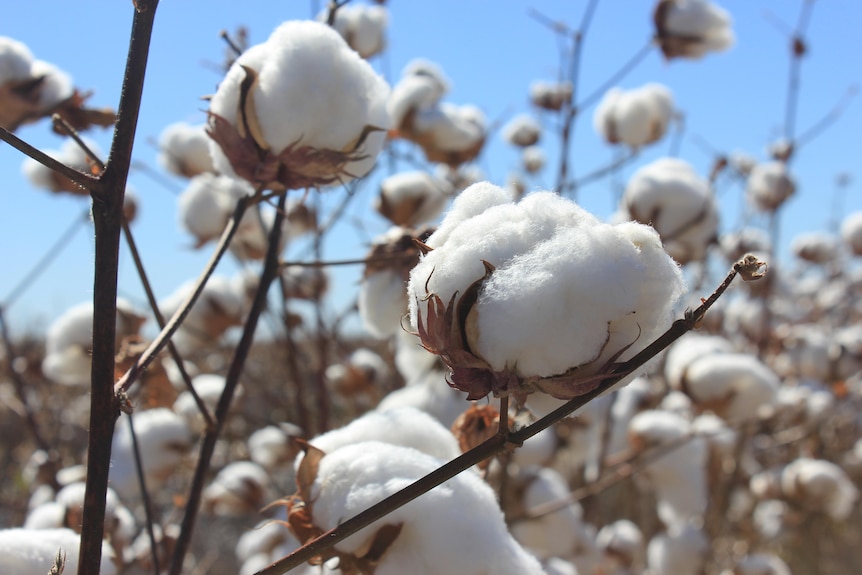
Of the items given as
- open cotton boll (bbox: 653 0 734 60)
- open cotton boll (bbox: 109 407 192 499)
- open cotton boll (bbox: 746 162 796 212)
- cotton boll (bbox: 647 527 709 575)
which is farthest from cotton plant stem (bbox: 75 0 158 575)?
open cotton boll (bbox: 746 162 796 212)

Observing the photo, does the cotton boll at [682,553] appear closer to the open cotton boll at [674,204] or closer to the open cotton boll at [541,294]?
the open cotton boll at [674,204]

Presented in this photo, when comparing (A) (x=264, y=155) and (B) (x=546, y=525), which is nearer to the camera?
(A) (x=264, y=155)

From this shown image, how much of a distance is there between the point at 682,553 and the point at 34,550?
158 centimetres

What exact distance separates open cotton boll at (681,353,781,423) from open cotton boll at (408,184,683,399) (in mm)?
1036

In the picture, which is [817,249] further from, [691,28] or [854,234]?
[691,28]

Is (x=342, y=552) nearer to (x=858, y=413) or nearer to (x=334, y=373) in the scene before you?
(x=334, y=373)

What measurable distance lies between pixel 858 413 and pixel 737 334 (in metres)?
0.55

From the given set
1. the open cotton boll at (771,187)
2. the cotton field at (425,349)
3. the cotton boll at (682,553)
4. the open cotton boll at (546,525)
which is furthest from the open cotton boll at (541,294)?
the open cotton boll at (771,187)

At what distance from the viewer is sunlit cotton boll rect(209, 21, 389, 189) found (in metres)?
0.65

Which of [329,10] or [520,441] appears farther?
[329,10]

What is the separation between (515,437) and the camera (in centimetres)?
41

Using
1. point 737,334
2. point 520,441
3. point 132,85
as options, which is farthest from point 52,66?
point 737,334

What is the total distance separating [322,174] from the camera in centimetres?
69

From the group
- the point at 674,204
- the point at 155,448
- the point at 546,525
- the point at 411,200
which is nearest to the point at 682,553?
the point at 546,525
